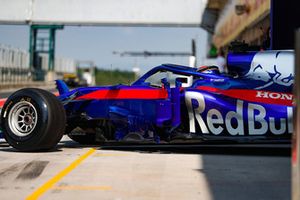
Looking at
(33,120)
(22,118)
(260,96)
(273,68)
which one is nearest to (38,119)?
(33,120)

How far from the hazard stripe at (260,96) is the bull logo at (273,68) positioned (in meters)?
0.12

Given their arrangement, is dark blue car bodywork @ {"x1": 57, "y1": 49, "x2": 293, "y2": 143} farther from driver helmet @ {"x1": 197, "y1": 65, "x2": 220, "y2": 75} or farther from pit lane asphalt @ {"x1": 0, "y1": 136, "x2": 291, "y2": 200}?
pit lane asphalt @ {"x1": 0, "y1": 136, "x2": 291, "y2": 200}

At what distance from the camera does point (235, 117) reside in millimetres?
7500

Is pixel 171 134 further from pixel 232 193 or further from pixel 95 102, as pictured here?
pixel 232 193

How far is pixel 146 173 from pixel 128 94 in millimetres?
1861

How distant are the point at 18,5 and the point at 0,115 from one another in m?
39.1

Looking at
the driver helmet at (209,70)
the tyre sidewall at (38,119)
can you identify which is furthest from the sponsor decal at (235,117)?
the tyre sidewall at (38,119)

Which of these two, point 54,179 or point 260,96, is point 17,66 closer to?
point 260,96

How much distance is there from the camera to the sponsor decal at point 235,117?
291 inches

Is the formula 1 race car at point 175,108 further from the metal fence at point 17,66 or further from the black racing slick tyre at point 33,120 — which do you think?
the metal fence at point 17,66

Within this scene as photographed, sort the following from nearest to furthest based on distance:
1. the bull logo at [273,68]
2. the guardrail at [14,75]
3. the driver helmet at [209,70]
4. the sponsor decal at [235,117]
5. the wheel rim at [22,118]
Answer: the sponsor decal at [235,117], the bull logo at [273,68], the wheel rim at [22,118], the driver helmet at [209,70], the guardrail at [14,75]

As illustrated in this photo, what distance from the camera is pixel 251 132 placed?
7.48m

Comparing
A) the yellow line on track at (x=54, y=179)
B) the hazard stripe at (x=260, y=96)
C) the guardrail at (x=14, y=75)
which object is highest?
the guardrail at (x=14, y=75)

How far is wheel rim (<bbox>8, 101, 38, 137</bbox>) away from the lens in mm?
7859
